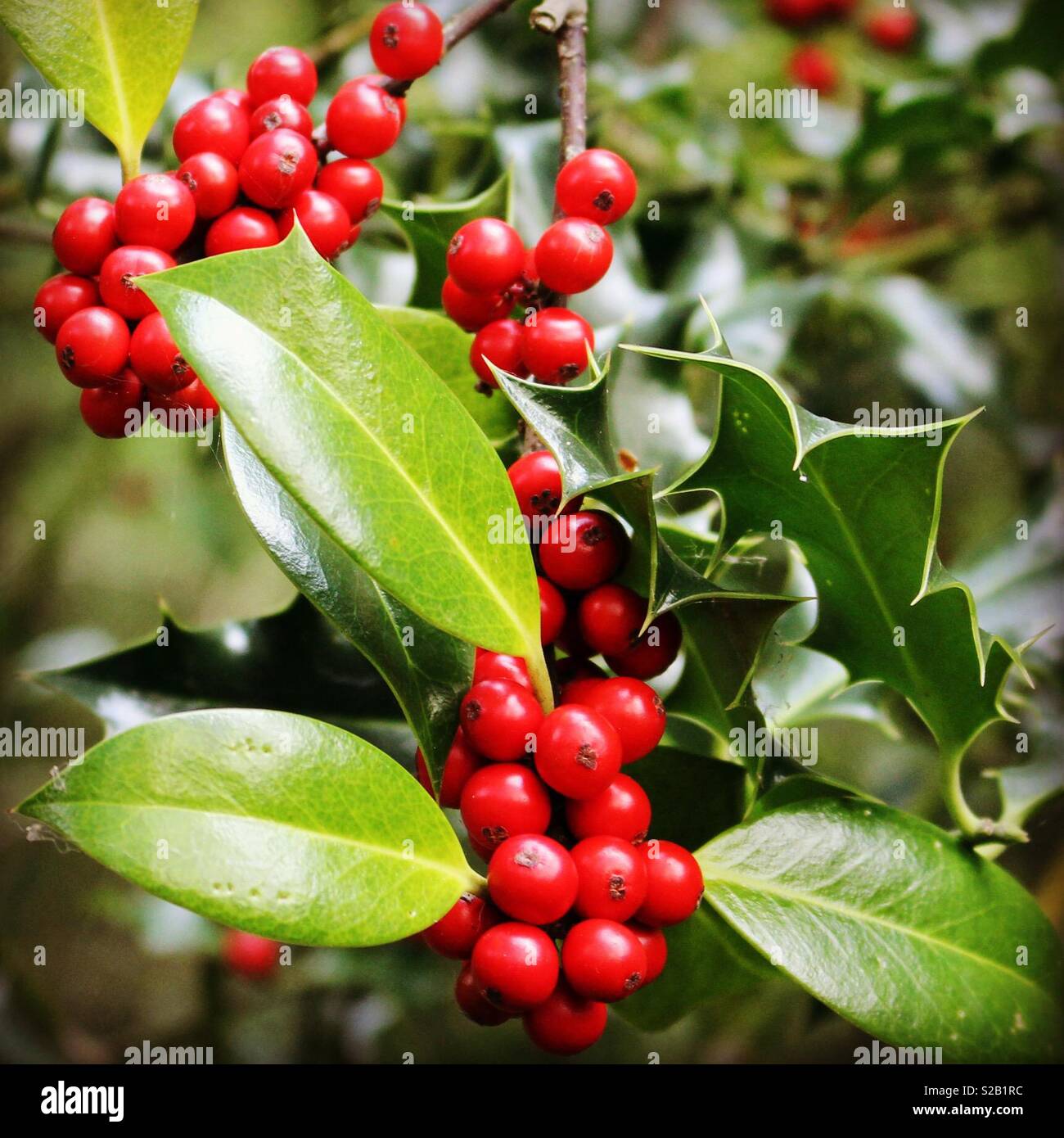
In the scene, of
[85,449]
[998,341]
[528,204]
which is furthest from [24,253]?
[998,341]

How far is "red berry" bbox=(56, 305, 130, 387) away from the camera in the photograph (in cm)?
60

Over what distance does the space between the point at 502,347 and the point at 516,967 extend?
1.20ft

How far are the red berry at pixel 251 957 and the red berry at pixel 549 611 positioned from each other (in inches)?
47.1

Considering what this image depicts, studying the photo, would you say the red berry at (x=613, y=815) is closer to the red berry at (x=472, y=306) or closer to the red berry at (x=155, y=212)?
the red berry at (x=472, y=306)

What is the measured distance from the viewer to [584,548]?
1.95ft

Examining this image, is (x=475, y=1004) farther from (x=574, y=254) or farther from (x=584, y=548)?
(x=574, y=254)

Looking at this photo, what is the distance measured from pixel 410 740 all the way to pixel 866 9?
5.65 feet

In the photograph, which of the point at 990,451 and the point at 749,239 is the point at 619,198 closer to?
the point at 749,239

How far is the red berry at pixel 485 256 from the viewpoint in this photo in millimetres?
624

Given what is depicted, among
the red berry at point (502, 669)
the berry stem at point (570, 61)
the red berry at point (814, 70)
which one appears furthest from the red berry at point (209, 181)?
the red berry at point (814, 70)

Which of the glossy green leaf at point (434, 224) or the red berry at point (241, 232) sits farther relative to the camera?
the glossy green leaf at point (434, 224)

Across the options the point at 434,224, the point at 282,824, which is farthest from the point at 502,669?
the point at 434,224

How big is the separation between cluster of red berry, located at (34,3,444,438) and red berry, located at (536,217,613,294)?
132 millimetres

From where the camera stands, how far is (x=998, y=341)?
54.8 inches
